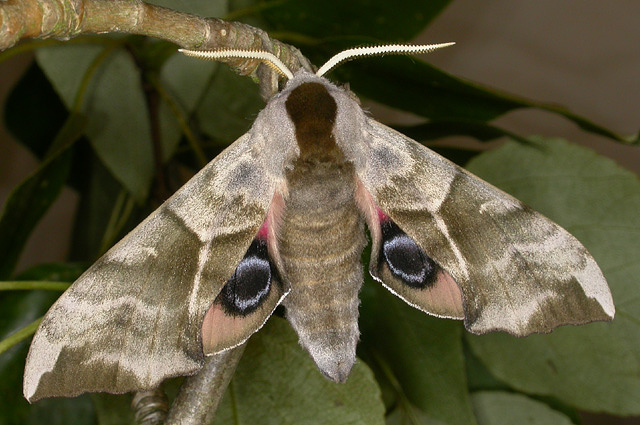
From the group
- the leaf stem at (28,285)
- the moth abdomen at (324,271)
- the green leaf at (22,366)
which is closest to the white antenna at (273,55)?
the moth abdomen at (324,271)

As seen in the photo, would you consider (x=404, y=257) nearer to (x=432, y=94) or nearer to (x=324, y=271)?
(x=324, y=271)

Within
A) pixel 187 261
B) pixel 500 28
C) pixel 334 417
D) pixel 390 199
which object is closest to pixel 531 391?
pixel 334 417

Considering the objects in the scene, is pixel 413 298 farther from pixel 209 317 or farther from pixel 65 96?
pixel 65 96

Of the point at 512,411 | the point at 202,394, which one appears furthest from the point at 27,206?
the point at 512,411

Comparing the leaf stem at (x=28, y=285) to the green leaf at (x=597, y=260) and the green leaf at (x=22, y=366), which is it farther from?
the green leaf at (x=597, y=260)

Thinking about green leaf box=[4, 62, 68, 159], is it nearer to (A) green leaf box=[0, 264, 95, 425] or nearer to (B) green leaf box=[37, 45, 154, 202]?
(B) green leaf box=[37, 45, 154, 202]

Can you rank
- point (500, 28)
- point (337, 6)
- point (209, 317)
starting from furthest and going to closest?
point (500, 28), point (337, 6), point (209, 317)
